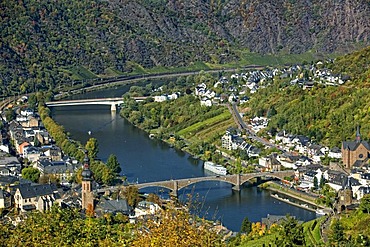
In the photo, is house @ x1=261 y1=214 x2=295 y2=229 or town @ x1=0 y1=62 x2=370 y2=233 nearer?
house @ x1=261 y1=214 x2=295 y2=229

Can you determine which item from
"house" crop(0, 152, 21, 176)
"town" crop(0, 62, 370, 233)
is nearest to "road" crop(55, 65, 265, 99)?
"town" crop(0, 62, 370, 233)

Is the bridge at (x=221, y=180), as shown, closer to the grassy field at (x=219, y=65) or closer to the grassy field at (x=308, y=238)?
the grassy field at (x=308, y=238)

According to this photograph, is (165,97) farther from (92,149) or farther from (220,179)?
(220,179)

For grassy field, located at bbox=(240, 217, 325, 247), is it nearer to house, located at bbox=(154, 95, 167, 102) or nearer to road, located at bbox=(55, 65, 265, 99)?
house, located at bbox=(154, 95, 167, 102)

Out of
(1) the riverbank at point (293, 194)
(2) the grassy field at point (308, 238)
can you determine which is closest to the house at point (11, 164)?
(1) the riverbank at point (293, 194)

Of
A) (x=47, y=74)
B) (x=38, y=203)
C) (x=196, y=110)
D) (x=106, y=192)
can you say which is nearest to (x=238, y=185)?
(x=106, y=192)
